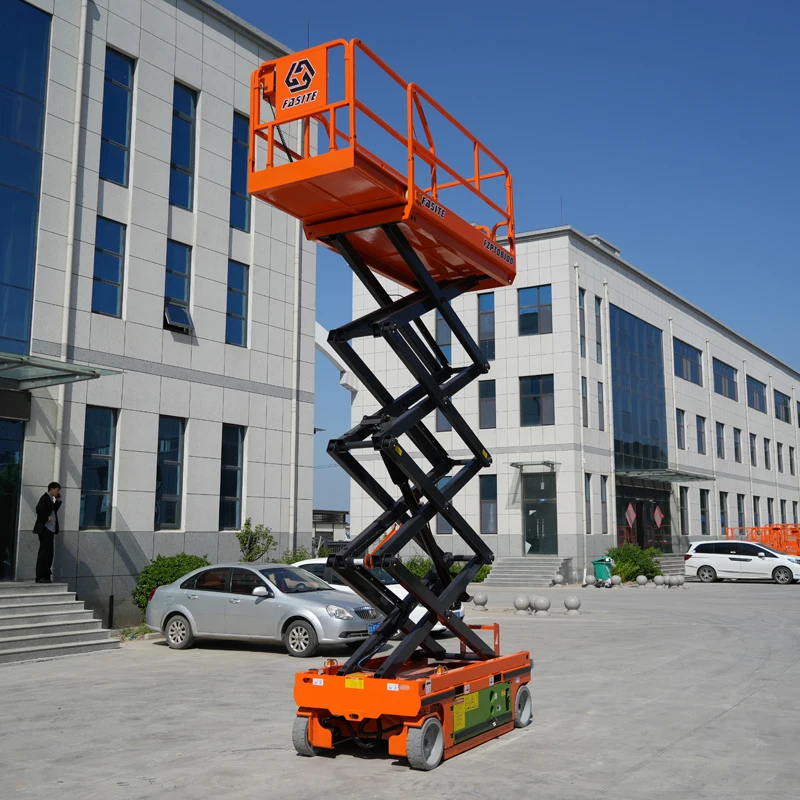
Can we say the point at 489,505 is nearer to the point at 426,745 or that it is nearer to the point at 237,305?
the point at 237,305

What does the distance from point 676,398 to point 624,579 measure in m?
16.0

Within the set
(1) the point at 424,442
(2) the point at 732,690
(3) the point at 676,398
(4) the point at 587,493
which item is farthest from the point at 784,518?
(1) the point at 424,442

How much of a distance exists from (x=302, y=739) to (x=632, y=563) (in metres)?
30.5

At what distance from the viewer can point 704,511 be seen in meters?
50.6

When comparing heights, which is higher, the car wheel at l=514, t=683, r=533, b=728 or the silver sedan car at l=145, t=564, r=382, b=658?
the silver sedan car at l=145, t=564, r=382, b=658

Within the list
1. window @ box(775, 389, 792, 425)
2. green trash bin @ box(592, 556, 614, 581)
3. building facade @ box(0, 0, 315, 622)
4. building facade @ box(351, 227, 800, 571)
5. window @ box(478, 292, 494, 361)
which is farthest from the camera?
window @ box(775, 389, 792, 425)

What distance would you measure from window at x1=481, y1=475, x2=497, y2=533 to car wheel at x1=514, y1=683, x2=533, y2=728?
30.6m

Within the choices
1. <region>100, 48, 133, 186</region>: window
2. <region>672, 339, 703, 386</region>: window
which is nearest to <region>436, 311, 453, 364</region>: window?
<region>672, 339, 703, 386</region>: window

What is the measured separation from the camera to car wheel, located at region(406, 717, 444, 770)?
715 cm

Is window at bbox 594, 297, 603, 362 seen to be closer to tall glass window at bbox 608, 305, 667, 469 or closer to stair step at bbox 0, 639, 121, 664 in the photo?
tall glass window at bbox 608, 305, 667, 469

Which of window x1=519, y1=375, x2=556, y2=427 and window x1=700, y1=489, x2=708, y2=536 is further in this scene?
window x1=700, y1=489, x2=708, y2=536

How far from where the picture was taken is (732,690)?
11.1 metres

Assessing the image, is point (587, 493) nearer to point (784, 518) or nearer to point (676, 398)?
point (676, 398)

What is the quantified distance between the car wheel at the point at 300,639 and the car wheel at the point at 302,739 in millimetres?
6568
